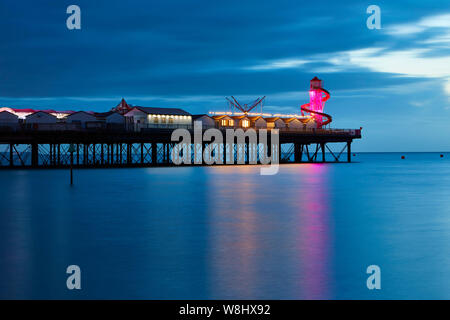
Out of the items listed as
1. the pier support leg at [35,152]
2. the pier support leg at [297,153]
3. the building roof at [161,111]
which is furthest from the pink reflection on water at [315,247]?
the pier support leg at [297,153]

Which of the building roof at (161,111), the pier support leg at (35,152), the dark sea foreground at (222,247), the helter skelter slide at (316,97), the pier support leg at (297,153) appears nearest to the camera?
the dark sea foreground at (222,247)

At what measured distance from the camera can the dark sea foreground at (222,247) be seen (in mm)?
13211

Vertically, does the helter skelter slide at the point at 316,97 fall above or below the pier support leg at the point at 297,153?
above

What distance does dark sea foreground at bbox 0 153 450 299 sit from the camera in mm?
13211

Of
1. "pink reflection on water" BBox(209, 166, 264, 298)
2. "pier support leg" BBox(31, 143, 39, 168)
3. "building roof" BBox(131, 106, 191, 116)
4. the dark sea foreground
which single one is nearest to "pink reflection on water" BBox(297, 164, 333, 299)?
the dark sea foreground

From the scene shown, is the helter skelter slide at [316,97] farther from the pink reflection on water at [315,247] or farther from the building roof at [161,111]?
the pink reflection on water at [315,247]

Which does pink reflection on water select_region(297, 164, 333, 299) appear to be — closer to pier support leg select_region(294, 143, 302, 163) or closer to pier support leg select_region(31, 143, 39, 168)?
pier support leg select_region(31, 143, 39, 168)

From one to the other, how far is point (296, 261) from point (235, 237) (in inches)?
187

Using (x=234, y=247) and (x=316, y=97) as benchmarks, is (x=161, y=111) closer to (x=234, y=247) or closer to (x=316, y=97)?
(x=316, y=97)

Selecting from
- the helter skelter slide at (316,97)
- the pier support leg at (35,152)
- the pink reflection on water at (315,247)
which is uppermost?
the helter skelter slide at (316,97)
